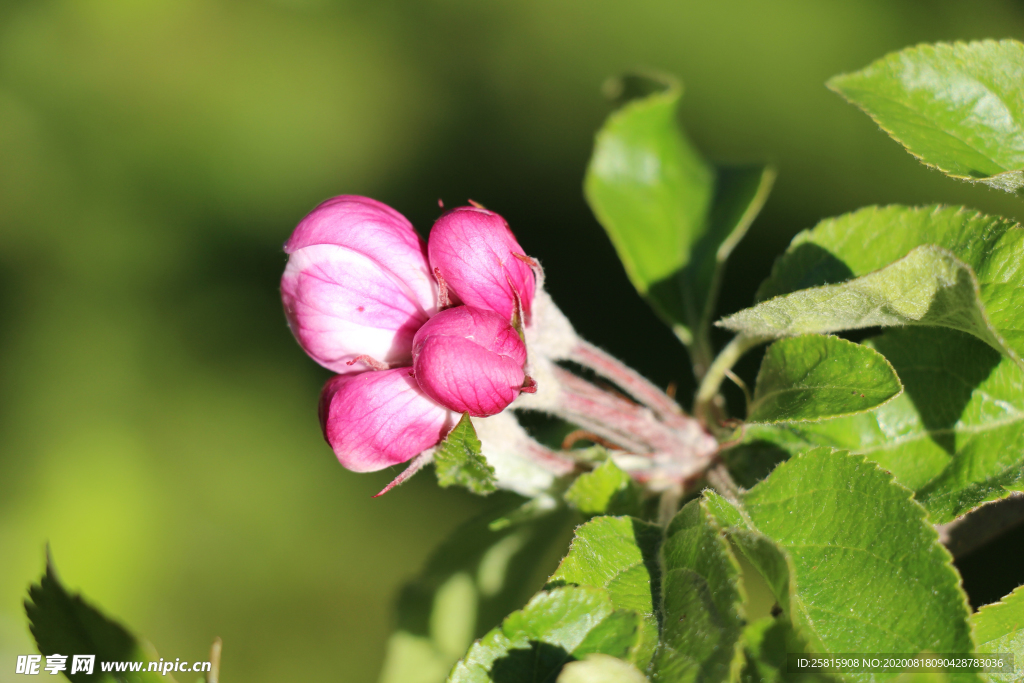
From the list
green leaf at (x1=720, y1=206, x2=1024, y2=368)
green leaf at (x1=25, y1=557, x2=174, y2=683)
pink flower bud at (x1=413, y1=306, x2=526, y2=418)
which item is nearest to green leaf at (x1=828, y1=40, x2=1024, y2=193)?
green leaf at (x1=720, y1=206, x2=1024, y2=368)

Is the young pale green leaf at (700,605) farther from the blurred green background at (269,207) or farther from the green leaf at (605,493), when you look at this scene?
the blurred green background at (269,207)

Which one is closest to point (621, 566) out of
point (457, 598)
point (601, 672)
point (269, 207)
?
point (601, 672)

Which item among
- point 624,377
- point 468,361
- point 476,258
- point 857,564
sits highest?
point 476,258

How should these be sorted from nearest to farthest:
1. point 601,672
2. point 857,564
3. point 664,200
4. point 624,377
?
1. point 601,672
2. point 857,564
3. point 624,377
4. point 664,200

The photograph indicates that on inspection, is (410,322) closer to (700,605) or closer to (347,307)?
(347,307)

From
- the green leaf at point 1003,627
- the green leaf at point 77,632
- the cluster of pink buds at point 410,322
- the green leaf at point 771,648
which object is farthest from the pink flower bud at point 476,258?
the green leaf at point 1003,627

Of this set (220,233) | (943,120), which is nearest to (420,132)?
(220,233)

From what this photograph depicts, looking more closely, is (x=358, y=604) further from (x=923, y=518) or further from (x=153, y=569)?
(x=923, y=518)
